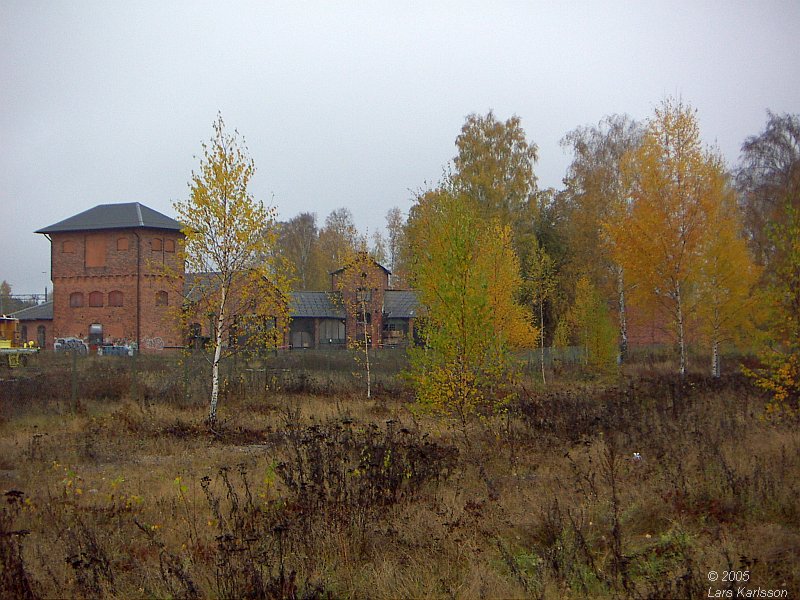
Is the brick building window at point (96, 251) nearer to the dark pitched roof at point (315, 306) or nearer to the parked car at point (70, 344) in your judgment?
the parked car at point (70, 344)

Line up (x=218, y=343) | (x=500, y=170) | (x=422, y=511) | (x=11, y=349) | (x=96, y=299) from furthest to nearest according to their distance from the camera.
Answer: (x=96, y=299) → (x=500, y=170) → (x=11, y=349) → (x=218, y=343) → (x=422, y=511)

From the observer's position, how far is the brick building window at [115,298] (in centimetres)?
3978

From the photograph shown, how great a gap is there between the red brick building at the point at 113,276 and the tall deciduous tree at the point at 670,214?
2778cm

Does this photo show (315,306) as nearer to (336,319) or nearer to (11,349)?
(336,319)

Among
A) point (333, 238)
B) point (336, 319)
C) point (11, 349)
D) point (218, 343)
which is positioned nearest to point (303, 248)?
point (333, 238)

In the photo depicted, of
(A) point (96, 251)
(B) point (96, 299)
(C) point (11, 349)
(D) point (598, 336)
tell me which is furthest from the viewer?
(A) point (96, 251)

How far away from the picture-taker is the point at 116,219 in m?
40.8

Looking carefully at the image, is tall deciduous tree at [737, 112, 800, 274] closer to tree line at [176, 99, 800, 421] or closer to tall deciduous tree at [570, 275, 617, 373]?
tree line at [176, 99, 800, 421]

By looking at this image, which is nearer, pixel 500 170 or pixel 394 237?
pixel 500 170

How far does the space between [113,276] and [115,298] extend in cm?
137

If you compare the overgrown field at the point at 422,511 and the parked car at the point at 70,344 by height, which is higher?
the parked car at the point at 70,344

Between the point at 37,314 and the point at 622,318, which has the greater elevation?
the point at 37,314

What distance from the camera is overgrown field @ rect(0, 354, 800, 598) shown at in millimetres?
5191

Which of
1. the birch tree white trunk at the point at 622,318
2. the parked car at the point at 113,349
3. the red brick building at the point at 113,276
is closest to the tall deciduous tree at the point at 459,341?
the birch tree white trunk at the point at 622,318
